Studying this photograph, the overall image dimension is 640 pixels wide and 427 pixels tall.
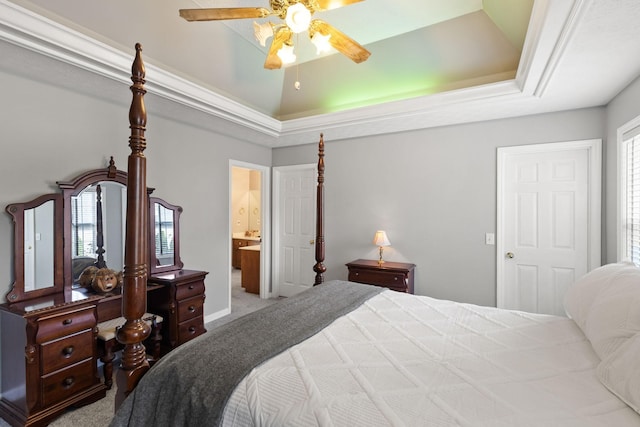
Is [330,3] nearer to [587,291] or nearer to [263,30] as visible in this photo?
[263,30]

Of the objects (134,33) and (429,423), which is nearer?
(429,423)

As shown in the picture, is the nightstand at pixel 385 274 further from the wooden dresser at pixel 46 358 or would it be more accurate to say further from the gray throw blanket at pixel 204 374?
the wooden dresser at pixel 46 358

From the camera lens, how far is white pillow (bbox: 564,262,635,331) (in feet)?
4.95

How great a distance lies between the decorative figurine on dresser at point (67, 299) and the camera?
198 cm

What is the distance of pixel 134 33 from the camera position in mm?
2516

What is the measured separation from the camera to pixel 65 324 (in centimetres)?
208

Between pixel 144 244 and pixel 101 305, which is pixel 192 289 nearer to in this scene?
pixel 101 305

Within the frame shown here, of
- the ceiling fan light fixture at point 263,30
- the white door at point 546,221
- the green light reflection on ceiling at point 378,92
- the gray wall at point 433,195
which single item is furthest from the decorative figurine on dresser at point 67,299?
the white door at point 546,221

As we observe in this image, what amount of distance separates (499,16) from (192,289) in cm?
385

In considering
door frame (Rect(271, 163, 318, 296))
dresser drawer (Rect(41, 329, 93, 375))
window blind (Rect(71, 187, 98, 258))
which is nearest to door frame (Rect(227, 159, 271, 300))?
door frame (Rect(271, 163, 318, 296))

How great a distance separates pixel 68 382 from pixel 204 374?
1.64 metres

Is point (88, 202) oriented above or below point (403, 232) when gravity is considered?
above

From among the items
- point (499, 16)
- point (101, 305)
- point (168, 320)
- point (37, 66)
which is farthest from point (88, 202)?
point (499, 16)

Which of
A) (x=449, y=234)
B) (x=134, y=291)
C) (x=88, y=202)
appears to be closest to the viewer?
(x=134, y=291)
